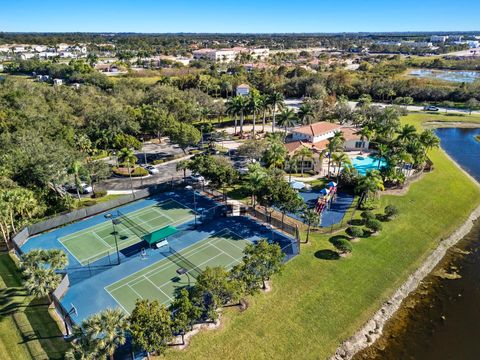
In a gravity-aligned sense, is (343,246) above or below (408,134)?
below

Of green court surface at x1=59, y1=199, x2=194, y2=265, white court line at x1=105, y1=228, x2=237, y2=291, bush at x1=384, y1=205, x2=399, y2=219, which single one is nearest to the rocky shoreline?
bush at x1=384, y1=205, x2=399, y2=219

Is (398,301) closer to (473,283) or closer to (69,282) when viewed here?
(473,283)

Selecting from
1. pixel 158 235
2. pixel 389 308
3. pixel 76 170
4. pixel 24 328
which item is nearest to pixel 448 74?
pixel 389 308

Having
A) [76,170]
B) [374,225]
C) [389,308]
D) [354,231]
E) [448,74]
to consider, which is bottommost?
[389,308]

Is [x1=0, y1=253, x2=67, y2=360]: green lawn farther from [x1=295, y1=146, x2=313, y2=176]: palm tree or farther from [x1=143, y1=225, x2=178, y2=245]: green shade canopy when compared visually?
[x1=295, y1=146, x2=313, y2=176]: palm tree

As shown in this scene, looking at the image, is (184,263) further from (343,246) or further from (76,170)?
(76,170)

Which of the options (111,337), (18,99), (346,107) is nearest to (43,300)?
(111,337)

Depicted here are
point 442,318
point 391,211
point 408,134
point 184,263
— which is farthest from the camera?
point 408,134
